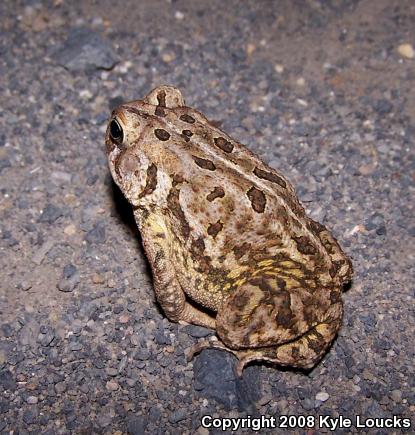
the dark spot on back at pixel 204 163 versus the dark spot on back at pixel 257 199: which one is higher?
the dark spot on back at pixel 204 163

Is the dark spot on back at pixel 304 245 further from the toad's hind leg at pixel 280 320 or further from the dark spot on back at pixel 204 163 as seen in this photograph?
the dark spot on back at pixel 204 163

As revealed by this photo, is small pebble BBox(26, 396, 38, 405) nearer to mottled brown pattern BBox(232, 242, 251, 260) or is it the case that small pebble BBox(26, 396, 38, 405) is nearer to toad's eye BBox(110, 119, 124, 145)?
mottled brown pattern BBox(232, 242, 251, 260)

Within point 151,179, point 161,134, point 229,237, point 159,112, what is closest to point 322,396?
point 229,237

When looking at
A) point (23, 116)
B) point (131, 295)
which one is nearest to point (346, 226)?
point (131, 295)

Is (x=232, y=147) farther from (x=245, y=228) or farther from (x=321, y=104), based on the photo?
(x=321, y=104)

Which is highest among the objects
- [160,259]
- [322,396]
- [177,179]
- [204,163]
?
[204,163]

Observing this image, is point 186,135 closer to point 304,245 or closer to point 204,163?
point 204,163

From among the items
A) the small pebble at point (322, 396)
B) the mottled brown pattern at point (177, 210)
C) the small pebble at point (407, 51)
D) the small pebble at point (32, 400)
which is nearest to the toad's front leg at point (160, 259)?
the mottled brown pattern at point (177, 210)
